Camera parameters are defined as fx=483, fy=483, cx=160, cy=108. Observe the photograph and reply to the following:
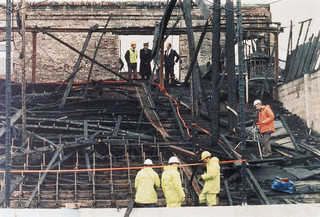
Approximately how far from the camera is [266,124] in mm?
13609

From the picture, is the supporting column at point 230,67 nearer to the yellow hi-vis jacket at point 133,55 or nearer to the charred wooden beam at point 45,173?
the charred wooden beam at point 45,173

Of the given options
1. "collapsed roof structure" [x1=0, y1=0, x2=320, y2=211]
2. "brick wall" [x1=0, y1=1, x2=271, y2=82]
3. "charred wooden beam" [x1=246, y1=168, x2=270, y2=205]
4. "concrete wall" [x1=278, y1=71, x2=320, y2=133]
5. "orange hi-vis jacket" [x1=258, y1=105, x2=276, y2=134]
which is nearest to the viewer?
"charred wooden beam" [x1=246, y1=168, x2=270, y2=205]

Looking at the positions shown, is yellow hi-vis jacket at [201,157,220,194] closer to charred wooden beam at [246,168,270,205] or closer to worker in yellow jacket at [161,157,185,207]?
worker in yellow jacket at [161,157,185,207]

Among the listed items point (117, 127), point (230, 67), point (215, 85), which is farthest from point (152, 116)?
point (230, 67)

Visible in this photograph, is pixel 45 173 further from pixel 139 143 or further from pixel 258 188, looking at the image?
pixel 258 188

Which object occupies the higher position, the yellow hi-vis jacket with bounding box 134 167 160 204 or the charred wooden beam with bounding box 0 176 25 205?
the yellow hi-vis jacket with bounding box 134 167 160 204

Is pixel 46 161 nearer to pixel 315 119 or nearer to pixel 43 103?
pixel 43 103

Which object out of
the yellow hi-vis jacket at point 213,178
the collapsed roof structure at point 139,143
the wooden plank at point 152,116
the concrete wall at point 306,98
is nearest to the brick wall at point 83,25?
the collapsed roof structure at point 139,143

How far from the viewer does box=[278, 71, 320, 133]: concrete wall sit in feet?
54.3

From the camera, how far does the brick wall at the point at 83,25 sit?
26.8 m

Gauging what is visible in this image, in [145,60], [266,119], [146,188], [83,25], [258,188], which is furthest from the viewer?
[83,25]

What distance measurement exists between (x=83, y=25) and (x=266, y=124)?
1608cm

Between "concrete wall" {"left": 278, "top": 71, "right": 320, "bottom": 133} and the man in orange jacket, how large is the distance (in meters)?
3.40

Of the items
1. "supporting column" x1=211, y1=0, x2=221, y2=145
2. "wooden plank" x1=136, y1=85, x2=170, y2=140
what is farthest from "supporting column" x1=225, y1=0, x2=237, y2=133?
"wooden plank" x1=136, y1=85, x2=170, y2=140
